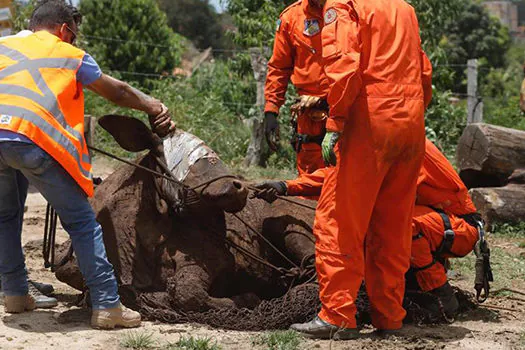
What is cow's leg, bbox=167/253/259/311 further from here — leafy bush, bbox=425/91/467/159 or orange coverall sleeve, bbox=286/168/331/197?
leafy bush, bbox=425/91/467/159

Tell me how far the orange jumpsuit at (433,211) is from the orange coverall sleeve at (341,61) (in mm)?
828

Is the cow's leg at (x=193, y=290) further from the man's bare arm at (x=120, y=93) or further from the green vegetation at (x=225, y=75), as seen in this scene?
the green vegetation at (x=225, y=75)

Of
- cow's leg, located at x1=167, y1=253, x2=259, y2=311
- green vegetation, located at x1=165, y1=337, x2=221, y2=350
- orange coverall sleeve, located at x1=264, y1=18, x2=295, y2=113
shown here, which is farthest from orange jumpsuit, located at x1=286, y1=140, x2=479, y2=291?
green vegetation, located at x1=165, y1=337, x2=221, y2=350

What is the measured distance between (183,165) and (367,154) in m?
1.28

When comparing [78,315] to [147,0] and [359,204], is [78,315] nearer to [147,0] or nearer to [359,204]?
[359,204]

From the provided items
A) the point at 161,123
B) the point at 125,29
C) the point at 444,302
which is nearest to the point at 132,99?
the point at 161,123

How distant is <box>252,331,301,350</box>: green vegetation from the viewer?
4309mm

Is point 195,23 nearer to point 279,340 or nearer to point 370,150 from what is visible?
point 370,150

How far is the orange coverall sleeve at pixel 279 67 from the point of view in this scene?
6.43 metres

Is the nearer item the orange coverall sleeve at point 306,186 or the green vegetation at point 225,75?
the orange coverall sleeve at point 306,186

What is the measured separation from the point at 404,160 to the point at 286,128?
7.49 meters

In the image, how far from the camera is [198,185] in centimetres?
501

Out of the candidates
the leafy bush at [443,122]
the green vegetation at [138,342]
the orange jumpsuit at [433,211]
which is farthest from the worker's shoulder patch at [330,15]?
the leafy bush at [443,122]

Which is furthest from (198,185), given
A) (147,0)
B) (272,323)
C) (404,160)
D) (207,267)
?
(147,0)
